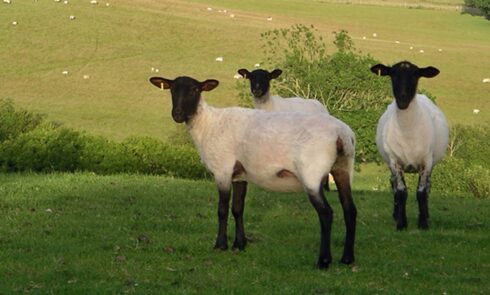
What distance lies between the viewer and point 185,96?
13.9 m

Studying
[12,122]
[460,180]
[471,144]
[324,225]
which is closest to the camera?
[324,225]

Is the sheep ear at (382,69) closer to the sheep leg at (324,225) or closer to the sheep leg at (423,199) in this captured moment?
the sheep leg at (423,199)

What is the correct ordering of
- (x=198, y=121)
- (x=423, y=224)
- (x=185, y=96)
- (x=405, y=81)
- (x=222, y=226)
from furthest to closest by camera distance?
(x=423, y=224) → (x=405, y=81) → (x=198, y=121) → (x=185, y=96) → (x=222, y=226)

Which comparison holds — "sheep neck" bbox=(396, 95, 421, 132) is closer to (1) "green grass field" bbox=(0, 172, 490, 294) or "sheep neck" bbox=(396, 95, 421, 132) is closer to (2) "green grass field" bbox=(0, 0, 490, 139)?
(1) "green grass field" bbox=(0, 172, 490, 294)

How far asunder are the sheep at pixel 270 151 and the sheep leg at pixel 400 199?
146 inches

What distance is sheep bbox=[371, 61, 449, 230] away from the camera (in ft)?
52.9

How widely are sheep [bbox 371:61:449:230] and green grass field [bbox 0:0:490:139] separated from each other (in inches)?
1317

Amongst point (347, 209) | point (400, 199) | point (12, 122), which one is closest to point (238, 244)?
point (347, 209)

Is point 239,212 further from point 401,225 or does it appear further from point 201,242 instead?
point 401,225

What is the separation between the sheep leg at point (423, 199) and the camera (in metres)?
16.4

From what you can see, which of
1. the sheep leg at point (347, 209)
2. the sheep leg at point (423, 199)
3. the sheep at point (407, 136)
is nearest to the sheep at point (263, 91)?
the sheep at point (407, 136)

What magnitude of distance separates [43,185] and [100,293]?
9.92m

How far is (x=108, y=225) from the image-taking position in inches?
615

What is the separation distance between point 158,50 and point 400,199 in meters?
60.3
